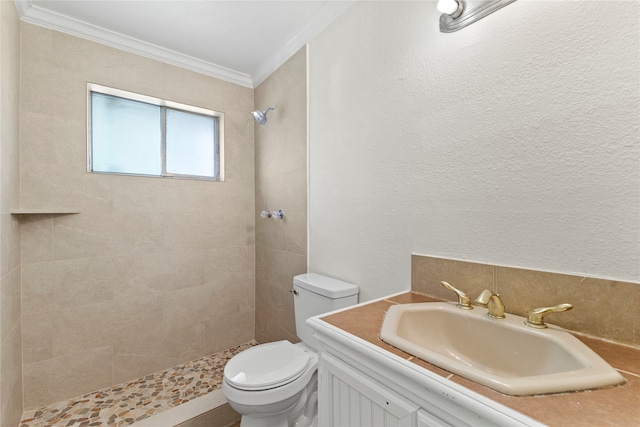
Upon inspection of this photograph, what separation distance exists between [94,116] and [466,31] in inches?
91.0

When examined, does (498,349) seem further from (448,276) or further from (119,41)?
(119,41)

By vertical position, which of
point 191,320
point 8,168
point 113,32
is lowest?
point 191,320

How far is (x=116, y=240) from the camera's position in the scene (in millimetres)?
1917

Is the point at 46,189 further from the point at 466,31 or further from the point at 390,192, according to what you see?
the point at 466,31

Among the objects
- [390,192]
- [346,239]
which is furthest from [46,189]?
[390,192]

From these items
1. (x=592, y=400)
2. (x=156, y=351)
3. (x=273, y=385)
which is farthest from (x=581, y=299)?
(x=156, y=351)

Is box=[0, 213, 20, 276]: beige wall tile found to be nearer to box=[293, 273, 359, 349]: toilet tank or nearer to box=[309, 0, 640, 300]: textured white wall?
box=[293, 273, 359, 349]: toilet tank

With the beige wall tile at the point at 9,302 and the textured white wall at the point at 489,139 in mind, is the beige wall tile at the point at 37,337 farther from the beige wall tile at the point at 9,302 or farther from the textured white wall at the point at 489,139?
the textured white wall at the point at 489,139

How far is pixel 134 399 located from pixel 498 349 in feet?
7.04

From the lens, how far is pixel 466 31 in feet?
3.35

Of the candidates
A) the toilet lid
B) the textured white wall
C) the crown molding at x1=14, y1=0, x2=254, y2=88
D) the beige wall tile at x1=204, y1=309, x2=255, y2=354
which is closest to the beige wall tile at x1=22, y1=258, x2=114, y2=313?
the beige wall tile at x1=204, y1=309, x2=255, y2=354

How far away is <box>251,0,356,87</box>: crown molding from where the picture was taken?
62.7 inches

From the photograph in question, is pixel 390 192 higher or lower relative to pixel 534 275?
higher

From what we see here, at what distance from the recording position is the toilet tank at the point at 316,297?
1.43 metres
